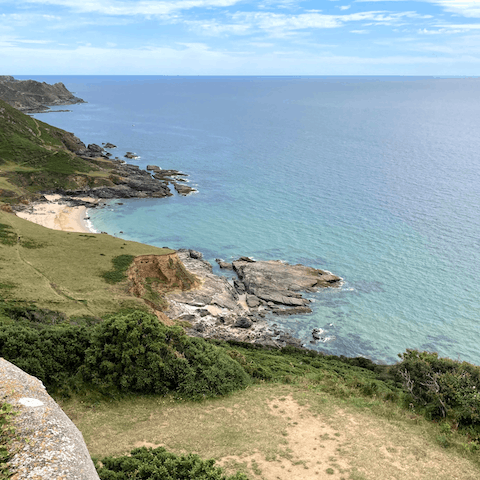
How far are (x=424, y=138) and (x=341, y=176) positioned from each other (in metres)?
83.7

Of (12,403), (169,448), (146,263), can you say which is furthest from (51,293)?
(12,403)

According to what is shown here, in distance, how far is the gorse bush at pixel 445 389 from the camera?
24.9m

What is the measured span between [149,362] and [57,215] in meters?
66.1

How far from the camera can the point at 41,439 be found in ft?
36.3

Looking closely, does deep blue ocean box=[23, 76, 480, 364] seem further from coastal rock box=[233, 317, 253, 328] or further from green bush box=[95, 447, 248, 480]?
green bush box=[95, 447, 248, 480]

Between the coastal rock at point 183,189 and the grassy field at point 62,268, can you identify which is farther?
the coastal rock at point 183,189

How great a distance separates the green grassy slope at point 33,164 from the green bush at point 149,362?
70.3 metres

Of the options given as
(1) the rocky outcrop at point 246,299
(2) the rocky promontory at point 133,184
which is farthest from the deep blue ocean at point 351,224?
(2) the rocky promontory at point 133,184

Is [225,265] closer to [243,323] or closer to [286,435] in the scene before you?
[243,323]

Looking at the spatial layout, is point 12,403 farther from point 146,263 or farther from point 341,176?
point 341,176

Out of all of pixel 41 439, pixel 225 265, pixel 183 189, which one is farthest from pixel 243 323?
pixel 183 189

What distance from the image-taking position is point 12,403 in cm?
1200

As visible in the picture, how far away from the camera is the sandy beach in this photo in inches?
3095

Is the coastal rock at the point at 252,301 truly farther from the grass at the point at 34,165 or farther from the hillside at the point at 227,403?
the grass at the point at 34,165
